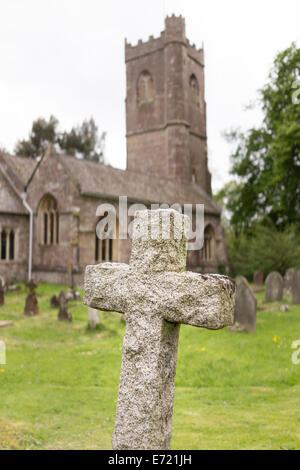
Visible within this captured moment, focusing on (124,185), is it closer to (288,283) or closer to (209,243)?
(209,243)

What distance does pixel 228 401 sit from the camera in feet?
19.4

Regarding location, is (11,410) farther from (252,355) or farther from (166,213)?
(252,355)

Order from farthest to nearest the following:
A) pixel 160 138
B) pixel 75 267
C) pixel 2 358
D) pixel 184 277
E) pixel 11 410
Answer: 1. pixel 160 138
2. pixel 75 267
3. pixel 2 358
4. pixel 11 410
5. pixel 184 277

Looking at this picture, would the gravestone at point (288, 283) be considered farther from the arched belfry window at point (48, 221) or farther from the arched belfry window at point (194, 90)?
the arched belfry window at point (194, 90)

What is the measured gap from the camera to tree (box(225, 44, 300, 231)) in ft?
72.9

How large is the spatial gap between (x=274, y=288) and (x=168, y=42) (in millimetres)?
23018

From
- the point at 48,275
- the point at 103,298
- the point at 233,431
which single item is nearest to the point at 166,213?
the point at 103,298

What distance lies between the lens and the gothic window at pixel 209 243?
92.4ft

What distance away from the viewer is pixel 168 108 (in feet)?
102

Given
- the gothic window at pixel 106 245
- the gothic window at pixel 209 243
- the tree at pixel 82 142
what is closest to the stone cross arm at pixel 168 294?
the gothic window at pixel 106 245

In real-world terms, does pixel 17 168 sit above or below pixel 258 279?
above

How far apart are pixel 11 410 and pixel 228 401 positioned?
2.89 metres

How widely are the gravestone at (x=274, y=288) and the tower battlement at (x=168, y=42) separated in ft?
73.7

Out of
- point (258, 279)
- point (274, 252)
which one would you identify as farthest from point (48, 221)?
point (274, 252)
